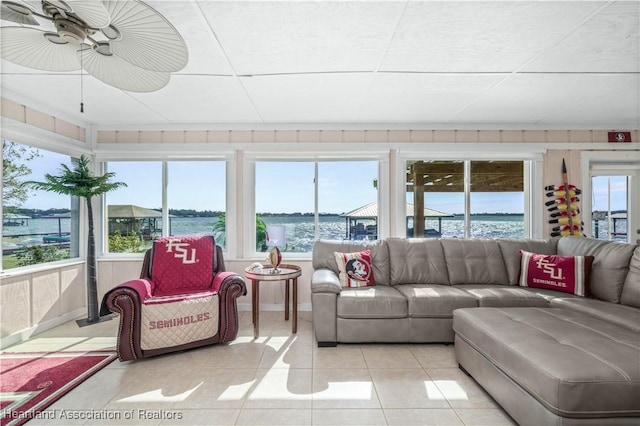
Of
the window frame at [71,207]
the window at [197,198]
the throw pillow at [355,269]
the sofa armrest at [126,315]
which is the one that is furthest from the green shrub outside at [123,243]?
the throw pillow at [355,269]

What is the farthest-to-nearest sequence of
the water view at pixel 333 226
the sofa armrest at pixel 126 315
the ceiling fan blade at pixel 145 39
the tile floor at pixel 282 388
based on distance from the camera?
the water view at pixel 333 226 → the sofa armrest at pixel 126 315 → the tile floor at pixel 282 388 → the ceiling fan blade at pixel 145 39

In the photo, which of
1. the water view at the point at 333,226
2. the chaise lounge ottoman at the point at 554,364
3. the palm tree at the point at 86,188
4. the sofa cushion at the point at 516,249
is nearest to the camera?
the chaise lounge ottoman at the point at 554,364

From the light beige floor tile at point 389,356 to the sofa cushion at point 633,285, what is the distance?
1.88 meters

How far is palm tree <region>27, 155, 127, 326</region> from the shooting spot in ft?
10.6

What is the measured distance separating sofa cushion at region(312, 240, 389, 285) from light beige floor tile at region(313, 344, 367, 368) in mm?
841

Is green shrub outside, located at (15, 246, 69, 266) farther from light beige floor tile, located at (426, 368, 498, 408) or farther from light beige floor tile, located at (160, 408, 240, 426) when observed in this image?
light beige floor tile, located at (426, 368, 498, 408)

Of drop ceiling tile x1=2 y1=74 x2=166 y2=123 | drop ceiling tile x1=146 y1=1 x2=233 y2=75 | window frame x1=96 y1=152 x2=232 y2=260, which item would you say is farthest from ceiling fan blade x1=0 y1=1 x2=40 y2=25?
window frame x1=96 y1=152 x2=232 y2=260

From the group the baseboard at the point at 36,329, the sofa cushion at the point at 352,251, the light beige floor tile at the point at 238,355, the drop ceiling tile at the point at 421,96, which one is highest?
the drop ceiling tile at the point at 421,96

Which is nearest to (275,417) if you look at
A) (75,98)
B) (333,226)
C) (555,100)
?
(333,226)

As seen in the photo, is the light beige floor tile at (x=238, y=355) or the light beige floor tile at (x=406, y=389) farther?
the light beige floor tile at (x=238, y=355)

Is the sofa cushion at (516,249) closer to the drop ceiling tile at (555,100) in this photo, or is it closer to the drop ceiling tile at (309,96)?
the drop ceiling tile at (555,100)

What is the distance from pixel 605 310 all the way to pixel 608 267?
2.02 ft

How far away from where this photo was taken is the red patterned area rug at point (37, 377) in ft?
6.47

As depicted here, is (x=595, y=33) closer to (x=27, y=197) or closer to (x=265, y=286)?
(x=265, y=286)
